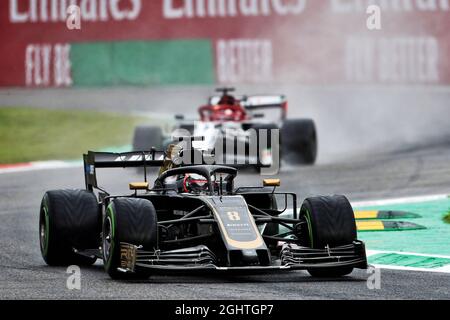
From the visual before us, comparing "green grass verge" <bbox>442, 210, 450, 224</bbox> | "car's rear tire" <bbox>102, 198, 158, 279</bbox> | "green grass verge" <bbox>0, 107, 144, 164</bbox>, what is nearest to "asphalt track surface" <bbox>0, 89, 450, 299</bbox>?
"car's rear tire" <bbox>102, 198, 158, 279</bbox>

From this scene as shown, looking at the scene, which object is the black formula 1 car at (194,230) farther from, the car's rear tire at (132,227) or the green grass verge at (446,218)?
the green grass verge at (446,218)

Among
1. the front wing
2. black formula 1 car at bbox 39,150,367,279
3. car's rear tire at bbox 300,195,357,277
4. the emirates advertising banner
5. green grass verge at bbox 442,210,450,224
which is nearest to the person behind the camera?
the front wing

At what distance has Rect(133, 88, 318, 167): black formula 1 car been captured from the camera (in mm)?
22280

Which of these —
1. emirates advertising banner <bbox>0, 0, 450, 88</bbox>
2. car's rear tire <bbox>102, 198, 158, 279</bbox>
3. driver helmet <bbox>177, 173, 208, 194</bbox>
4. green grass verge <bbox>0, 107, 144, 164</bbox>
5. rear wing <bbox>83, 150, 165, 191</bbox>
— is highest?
emirates advertising banner <bbox>0, 0, 450, 88</bbox>

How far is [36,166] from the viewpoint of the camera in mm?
24453

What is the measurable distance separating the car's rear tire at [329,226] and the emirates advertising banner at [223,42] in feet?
64.1

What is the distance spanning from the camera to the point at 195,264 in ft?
35.1

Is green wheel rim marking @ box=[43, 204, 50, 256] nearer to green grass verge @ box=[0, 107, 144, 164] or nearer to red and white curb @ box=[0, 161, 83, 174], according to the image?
red and white curb @ box=[0, 161, 83, 174]

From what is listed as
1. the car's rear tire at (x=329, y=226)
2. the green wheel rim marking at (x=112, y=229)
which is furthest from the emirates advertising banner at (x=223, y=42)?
the green wheel rim marking at (x=112, y=229)

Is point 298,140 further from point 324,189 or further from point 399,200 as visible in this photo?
point 399,200

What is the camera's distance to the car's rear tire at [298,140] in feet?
78.5

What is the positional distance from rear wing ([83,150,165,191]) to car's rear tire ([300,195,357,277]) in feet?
7.86

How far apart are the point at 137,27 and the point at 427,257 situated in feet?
68.3

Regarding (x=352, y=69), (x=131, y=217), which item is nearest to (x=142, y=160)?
(x=131, y=217)
